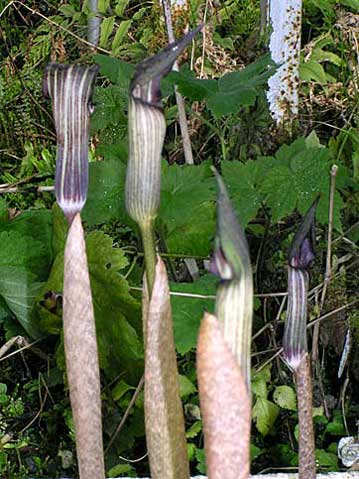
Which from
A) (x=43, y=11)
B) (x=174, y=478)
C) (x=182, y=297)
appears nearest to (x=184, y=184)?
(x=182, y=297)

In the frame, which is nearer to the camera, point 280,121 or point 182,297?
point 182,297

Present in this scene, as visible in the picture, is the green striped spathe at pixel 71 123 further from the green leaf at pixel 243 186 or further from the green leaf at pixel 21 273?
the green leaf at pixel 21 273

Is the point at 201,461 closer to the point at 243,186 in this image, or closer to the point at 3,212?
the point at 243,186

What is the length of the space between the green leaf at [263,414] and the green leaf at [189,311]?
221mm

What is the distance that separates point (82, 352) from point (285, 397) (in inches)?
27.8

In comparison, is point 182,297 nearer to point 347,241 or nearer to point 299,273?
point 347,241

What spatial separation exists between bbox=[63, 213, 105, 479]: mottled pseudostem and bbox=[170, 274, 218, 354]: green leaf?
0.40 m

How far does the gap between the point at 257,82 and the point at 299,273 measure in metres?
0.66

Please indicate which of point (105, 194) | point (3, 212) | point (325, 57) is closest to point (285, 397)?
Result: point (105, 194)

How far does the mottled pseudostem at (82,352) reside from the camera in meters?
0.51

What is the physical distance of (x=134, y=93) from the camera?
1.46 feet

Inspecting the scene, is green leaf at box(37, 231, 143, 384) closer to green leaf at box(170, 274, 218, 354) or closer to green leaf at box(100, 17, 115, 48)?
green leaf at box(170, 274, 218, 354)

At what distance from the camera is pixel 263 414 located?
3.80 ft

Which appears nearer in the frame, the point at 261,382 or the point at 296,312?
the point at 296,312
